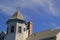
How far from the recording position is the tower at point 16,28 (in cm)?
6475

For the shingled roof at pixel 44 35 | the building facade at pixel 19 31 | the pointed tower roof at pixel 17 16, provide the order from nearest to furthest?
the shingled roof at pixel 44 35 < the building facade at pixel 19 31 < the pointed tower roof at pixel 17 16

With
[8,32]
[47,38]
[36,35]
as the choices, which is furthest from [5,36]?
[47,38]

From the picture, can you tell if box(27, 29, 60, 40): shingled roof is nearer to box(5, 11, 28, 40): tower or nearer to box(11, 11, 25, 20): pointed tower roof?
box(5, 11, 28, 40): tower

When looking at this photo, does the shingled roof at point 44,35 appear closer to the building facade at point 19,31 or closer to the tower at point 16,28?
the building facade at point 19,31

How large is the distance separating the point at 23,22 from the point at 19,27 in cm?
176

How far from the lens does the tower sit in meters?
64.8

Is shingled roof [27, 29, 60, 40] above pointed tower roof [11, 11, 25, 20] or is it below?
below

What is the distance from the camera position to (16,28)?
6506cm

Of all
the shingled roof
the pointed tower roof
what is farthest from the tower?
the shingled roof

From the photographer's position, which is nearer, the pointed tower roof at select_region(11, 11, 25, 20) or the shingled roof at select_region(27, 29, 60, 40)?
the shingled roof at select_region(27, 29, 60, 40)

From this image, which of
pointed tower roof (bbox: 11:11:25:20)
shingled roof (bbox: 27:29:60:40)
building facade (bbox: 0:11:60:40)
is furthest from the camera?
pointed tower roof (bbox: 11:11:25:20)

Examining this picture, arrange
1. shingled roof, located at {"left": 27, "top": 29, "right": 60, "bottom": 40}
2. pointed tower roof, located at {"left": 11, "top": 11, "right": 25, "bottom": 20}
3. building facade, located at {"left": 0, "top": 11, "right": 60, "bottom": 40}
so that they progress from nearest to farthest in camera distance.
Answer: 1. shingled roof, located at {"left": 27, "top": 29, "right": 60, "bottom": 40}
2. building facade, located at {"left": 0, "top": 11, "right": 60, "bottom": 40}
3. pointed tower roof, located at {"left": 11, "top": 11, "right": 25, "bottom": 20}

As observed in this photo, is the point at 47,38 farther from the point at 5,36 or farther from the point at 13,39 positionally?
the point at 5,36

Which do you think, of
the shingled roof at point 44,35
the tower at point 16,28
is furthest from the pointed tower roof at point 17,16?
the shingled roof at point 44,35
